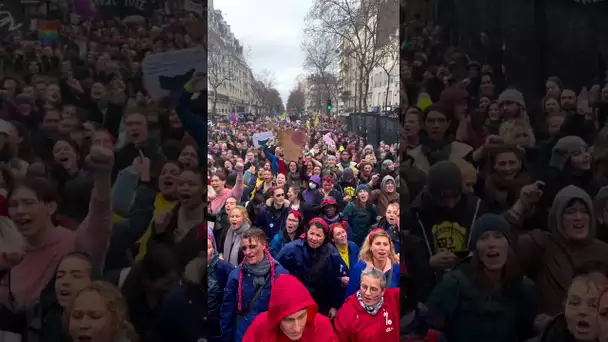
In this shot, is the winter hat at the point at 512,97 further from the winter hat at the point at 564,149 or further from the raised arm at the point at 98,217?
the raised arm at the point at 98,217

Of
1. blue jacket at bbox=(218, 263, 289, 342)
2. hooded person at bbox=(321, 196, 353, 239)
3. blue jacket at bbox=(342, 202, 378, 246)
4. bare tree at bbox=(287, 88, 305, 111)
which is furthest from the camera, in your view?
bare tree at bbox=(287, 88, 305, 111)

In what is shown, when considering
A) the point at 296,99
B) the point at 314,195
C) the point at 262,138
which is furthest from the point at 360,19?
the point at 296,99

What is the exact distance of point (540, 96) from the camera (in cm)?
238

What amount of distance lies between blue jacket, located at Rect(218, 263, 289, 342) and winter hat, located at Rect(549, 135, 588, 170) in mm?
2204

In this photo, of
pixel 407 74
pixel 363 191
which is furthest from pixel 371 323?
pixel 363 191

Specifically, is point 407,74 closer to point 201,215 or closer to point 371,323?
point 201,215

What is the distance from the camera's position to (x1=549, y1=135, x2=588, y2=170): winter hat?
240cm

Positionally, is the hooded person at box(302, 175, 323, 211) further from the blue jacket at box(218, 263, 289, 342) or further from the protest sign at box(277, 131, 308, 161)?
the protest sign at box(277, 131, 308, 161)

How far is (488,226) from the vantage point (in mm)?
2439

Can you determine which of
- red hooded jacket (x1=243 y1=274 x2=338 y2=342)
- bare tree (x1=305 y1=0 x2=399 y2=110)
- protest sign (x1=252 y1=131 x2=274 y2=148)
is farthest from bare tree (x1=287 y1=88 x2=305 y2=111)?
red hooded jacket (x1=243 y1=274 x2=338 y2=342)

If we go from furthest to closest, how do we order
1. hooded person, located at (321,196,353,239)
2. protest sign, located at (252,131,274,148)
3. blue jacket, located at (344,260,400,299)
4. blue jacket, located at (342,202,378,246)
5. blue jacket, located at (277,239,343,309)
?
protest sign, located at (252,131,274,148), blue jacket, located at (342,202,378,246), hooded person, located at (321,196,353,239), blue jacket, located at (277,239,343,309), blue jacket, located at (344,260,400,299)

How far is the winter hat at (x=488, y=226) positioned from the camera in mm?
2439

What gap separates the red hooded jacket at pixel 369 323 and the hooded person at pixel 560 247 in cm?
123

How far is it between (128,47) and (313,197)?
17.2 ft
